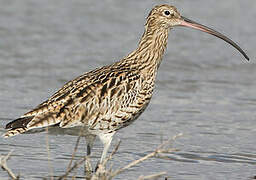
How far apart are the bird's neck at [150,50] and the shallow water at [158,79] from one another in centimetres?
125

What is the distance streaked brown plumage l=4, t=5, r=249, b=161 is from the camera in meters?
8.84

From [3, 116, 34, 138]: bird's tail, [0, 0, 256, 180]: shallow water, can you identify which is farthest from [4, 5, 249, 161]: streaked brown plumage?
[0, 0, 256, 180]: shallow water

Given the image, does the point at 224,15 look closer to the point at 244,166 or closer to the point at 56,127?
the point at 244,166

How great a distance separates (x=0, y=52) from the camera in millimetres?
15117

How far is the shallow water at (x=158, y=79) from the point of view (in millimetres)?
9977

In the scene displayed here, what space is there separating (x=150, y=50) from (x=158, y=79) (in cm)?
433

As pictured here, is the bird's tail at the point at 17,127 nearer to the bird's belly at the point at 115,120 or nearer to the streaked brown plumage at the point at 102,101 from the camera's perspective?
the streaked brown plumage at the point at 102,101

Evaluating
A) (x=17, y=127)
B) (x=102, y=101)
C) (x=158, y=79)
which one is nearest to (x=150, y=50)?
(x=102, y=101)

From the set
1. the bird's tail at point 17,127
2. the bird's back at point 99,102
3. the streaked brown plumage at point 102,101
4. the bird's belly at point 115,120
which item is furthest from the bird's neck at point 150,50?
the bird's tail at point 17,127

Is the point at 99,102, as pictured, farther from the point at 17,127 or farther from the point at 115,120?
the point at 17,127

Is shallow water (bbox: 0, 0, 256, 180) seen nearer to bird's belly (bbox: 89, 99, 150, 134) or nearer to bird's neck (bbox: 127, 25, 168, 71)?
bird's belly (bbox: 89, 99, 150, 134)

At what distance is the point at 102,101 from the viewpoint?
30.1 ft

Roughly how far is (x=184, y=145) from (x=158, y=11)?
194cm

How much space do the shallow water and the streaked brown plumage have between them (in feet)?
1.33
